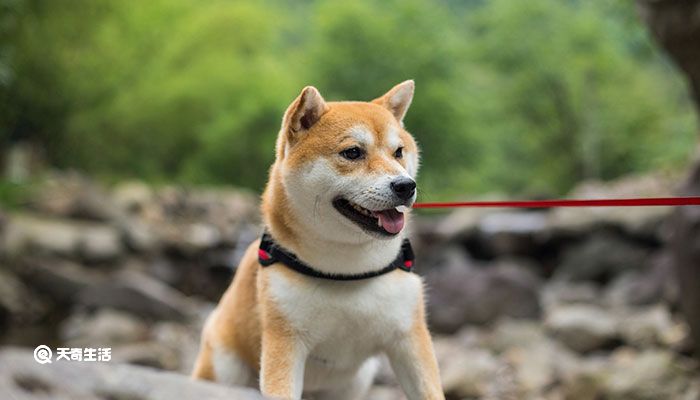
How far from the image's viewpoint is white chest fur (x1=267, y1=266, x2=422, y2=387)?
2.47m

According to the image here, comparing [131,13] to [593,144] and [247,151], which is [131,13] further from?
[593,144]

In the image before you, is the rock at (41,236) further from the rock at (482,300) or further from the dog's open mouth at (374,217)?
the dog's open mouth at (374,217)

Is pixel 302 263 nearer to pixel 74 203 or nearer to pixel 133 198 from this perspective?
pixel 74 203

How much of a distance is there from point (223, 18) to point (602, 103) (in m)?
12.5

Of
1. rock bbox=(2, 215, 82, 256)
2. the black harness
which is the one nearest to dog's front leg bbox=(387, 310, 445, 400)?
the black harness

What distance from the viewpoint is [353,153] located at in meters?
2.41

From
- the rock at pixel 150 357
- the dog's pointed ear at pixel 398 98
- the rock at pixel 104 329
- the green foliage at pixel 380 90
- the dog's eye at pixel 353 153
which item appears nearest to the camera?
the dog's eye at pixel 353 153

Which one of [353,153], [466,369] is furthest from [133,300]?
[353,153]

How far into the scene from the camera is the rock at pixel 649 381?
5512 mm

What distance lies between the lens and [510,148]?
88.3 feet

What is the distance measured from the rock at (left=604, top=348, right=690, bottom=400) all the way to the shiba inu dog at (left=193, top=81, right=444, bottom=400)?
3.46 meters

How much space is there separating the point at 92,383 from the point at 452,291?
7.66 meters

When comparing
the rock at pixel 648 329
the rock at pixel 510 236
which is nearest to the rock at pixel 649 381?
the rock at pixel 648 329

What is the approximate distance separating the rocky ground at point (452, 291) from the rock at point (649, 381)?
0.01 meters
